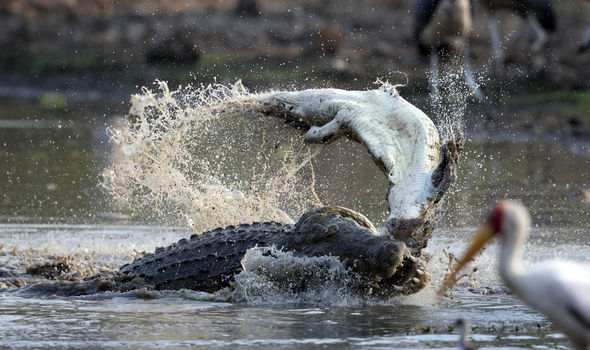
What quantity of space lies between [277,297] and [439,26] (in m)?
14.6

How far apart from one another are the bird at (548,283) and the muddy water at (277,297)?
131 cm

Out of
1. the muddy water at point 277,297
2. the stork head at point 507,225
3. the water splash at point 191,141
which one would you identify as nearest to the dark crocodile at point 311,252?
the muddy water at point 277,297

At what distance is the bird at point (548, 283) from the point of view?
17.6 ft

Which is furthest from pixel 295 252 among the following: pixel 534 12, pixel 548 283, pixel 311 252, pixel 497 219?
pixel 534 12

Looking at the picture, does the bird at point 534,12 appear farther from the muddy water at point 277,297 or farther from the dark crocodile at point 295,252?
the dark crocodile at point 295,252

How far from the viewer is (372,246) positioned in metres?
7.93

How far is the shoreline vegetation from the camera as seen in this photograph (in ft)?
82.4

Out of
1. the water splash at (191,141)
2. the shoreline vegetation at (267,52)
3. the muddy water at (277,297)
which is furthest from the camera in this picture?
the shoreline vegetation at (267,52)

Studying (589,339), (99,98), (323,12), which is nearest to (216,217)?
(589,339)

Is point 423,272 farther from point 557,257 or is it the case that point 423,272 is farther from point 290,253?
point 557,257

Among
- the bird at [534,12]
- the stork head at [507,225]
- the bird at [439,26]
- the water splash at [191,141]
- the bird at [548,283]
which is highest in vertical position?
the bird at [534,12]

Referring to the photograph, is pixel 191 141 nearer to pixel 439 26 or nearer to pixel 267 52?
pixel 439 26

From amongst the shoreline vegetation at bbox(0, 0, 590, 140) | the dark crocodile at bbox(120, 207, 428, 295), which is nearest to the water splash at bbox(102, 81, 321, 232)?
→ the dark crocodile at bbox(120, 207, 428, 295)

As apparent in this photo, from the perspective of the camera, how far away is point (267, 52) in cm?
3100
